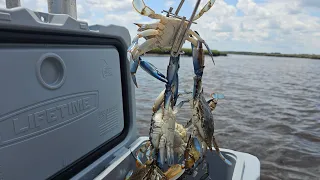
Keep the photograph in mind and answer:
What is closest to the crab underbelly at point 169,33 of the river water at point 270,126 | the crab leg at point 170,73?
the crab leg at point 170,73

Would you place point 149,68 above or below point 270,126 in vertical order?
above

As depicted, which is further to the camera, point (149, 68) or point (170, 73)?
point (170, 73)

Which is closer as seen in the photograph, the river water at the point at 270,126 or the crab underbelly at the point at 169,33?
the crab underbelly at the point at 169,33

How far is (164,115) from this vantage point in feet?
5.94

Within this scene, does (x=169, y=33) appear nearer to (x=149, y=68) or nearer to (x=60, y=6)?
(x=149, y=68)

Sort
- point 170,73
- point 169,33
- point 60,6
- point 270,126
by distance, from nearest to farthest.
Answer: point 169,33 < point 170,73 < point 60,6 < point 270,126

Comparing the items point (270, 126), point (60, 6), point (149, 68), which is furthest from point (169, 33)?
point (270, 126)

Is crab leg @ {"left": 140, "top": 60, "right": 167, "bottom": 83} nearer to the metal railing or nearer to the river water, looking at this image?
the metal railing

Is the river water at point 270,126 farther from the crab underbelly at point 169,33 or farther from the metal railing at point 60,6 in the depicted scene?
the crab underbelly at point 169,33

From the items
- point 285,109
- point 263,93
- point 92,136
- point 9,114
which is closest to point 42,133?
point 9,114

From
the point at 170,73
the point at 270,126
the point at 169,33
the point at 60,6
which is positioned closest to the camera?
the point at 169,33

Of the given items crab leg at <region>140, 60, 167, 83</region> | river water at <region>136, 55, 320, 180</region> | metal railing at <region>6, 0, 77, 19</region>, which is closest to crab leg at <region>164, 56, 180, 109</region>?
crab leg at <region>140, 60, 167, 83</region>

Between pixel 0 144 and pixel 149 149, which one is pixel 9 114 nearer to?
pixel 0 144

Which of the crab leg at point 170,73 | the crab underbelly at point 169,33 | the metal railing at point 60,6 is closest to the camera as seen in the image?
the crab underbelly at point 169,33
